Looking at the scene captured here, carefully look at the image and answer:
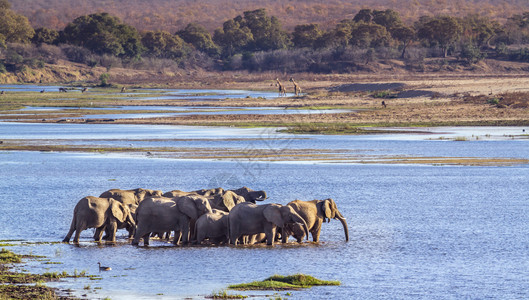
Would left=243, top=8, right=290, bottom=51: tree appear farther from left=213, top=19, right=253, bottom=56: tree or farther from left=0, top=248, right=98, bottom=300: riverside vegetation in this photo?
left=0, top=248, right=98, bottom=300: riverside vegetation

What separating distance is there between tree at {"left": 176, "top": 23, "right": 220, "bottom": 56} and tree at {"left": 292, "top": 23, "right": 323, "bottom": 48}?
1790 centimetres

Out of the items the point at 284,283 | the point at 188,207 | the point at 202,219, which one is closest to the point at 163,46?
the point at 188,207

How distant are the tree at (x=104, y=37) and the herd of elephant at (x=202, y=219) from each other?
124669 millimetres

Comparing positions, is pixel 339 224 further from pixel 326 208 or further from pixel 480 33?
pixel 480 33

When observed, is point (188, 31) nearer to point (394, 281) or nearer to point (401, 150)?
point (401, 150)

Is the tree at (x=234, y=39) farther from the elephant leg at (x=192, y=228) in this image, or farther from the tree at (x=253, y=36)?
the elephant leg at (x=192, y=228)

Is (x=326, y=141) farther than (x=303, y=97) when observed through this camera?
No

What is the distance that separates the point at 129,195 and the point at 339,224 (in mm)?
5838

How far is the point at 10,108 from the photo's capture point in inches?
3007

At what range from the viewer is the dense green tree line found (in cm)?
12825

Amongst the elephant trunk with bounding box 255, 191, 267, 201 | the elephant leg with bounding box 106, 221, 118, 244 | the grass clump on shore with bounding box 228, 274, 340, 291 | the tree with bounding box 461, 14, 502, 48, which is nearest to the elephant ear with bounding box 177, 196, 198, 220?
the elephant leg with bounding box 106, 221, 118, 244

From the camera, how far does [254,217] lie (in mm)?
20609

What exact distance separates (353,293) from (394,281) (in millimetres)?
1393

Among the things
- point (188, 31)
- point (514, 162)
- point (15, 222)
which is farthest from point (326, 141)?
point (188, 31)
